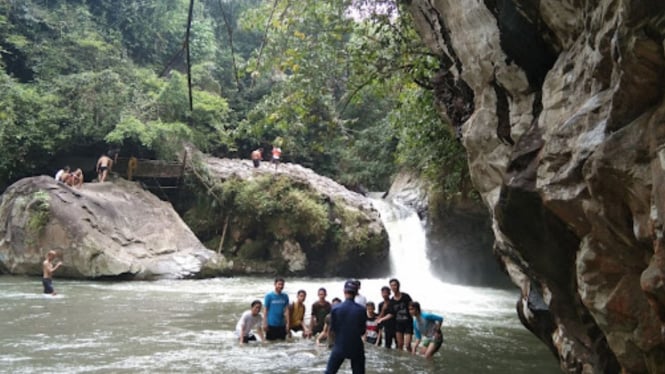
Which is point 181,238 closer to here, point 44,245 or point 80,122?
point 44,245

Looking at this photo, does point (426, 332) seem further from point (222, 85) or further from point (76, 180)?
point (222, 85)

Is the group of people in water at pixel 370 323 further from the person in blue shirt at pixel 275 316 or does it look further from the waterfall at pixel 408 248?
the waterfall at pixel 408 248

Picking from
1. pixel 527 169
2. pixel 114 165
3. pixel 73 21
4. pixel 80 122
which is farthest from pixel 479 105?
pixel 73 21

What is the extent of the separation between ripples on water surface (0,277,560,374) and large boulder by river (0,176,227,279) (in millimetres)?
1288

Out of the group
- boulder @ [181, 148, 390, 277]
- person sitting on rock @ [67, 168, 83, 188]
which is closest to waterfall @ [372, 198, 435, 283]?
boulder @ [181, 148, 390, 277]

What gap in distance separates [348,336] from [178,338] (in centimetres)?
445

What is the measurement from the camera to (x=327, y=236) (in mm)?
21562

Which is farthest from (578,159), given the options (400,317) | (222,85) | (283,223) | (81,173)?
(222,85)

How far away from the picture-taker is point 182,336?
951 centimetres

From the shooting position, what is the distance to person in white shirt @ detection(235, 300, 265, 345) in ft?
30.4

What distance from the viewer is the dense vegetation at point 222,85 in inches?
436

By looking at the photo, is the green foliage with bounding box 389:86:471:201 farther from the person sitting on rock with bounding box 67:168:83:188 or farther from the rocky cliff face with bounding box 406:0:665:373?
the person sitting on rock with bounding box 67:168:83:188

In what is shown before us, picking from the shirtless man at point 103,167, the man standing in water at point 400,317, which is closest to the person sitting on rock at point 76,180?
the shirtless man at point 103,167

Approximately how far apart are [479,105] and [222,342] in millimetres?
5687
